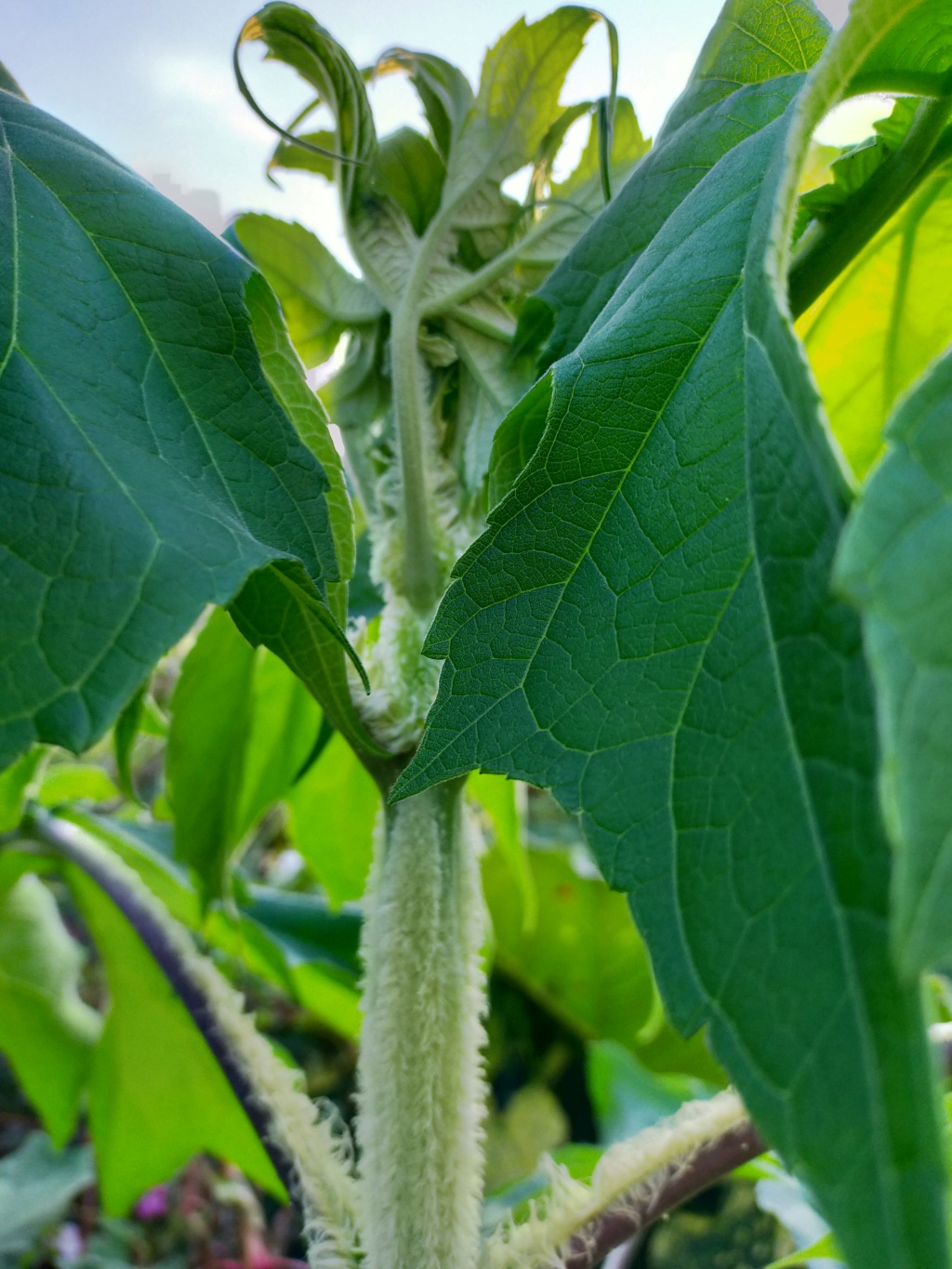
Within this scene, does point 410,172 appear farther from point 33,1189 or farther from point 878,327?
point 33,1189

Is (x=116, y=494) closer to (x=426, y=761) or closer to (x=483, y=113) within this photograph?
(x=426, y=761)

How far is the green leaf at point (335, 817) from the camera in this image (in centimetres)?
54

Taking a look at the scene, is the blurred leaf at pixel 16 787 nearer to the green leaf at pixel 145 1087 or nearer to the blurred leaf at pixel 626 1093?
the green leaf at pixel 145 1087

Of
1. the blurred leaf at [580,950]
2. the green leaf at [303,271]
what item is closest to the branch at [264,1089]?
the green leaf at [303,271]

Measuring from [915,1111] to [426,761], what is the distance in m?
0.11

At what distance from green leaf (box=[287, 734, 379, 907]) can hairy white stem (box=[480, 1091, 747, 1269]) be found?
0.22 meters

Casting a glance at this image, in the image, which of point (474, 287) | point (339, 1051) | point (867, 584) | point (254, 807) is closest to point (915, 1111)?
point (867, 584)

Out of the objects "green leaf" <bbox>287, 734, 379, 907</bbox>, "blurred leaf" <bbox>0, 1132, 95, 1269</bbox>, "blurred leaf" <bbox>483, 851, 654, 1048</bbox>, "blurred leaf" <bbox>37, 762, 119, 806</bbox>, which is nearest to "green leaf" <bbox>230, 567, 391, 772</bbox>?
"green leaf" <bbox>287, 734, 379, 907</bbox>

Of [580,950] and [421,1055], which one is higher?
[421,1055]

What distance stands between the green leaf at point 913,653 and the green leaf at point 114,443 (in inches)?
5.0

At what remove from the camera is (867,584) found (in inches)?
5.5

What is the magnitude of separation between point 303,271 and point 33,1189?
642 millimetres

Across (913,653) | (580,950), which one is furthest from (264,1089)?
(580,950)

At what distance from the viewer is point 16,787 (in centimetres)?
49
